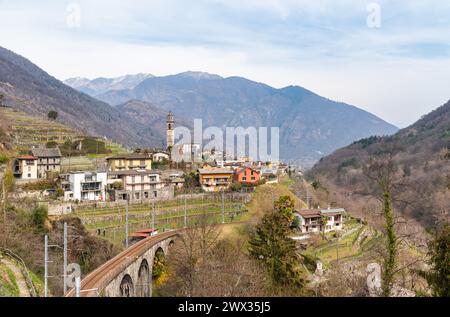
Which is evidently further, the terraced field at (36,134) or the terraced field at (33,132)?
the terraced field at (33,132)

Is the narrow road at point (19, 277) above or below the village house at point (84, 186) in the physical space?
below

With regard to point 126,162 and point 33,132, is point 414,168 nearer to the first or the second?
point 126,162

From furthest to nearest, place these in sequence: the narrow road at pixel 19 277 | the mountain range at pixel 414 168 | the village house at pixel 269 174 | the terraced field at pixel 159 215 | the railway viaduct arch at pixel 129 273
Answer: the mountain range at pixel 414 168
the village house at pixel 269 174
the terraced field at pixel 159 215
the railway viaduct arch at pixel 129 273
the narrow road at pixel 19 277

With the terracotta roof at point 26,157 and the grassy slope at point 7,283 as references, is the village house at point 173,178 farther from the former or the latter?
the grassy slope at point 7,283

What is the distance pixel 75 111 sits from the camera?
169750 millimetres

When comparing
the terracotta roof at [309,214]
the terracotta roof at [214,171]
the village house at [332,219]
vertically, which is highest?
the terracotta roof at [214,171]

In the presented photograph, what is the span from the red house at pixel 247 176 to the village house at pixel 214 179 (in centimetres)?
126

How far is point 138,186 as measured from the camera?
44062mm

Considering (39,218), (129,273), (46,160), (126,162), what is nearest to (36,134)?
(46,160)

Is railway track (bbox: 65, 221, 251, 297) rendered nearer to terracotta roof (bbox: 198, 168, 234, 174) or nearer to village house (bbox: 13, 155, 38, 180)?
terracotta roof (bbox: 198, 168, 234, 174)

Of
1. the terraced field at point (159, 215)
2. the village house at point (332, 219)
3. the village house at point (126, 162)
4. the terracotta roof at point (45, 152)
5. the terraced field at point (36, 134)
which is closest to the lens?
the terraced field at point (159, 215)

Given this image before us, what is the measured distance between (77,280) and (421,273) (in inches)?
406

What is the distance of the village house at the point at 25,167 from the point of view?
141ft

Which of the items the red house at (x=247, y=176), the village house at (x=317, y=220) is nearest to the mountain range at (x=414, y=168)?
the village house at (x=317, y=220)
